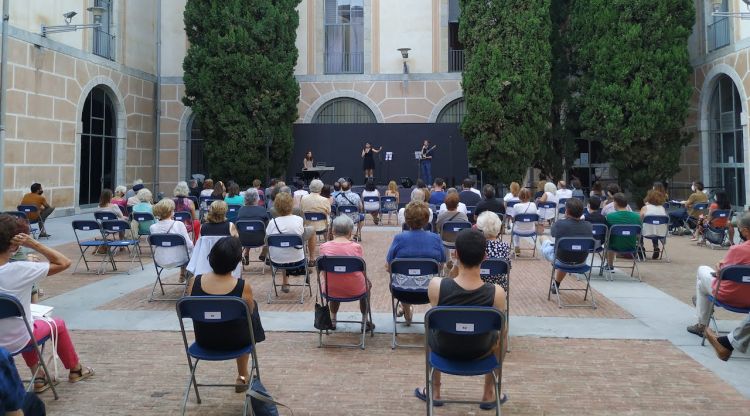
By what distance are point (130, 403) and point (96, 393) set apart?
1.31 feet

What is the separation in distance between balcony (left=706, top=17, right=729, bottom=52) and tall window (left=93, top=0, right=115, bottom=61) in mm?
21236

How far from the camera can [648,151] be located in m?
19.6

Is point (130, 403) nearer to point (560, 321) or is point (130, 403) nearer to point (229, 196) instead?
point (560, 321)

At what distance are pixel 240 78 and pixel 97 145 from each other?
5.66 metres

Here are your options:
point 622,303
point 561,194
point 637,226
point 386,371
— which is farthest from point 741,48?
point 386,371

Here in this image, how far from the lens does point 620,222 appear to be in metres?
9.55

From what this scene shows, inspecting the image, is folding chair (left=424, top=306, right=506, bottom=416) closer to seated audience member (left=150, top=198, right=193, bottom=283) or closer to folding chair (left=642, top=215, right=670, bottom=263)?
seated audience member (left=150, top=198, right=193, bottom=283)

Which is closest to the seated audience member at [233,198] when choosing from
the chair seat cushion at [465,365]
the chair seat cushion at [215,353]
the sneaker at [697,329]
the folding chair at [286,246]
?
the folding chair at [286,246]

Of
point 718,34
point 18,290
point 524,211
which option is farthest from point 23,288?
Result: point 718,34

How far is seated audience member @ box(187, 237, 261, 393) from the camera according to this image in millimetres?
4066

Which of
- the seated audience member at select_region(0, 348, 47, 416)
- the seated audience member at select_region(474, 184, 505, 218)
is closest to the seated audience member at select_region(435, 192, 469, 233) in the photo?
the seated audience member at select_region(474, 184, 505, 218)

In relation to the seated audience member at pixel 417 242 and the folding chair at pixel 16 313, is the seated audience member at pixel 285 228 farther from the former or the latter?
the folding chair at pixel 16 313

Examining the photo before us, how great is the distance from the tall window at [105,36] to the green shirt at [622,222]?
18186 millimetres

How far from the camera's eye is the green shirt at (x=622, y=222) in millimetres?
9094
